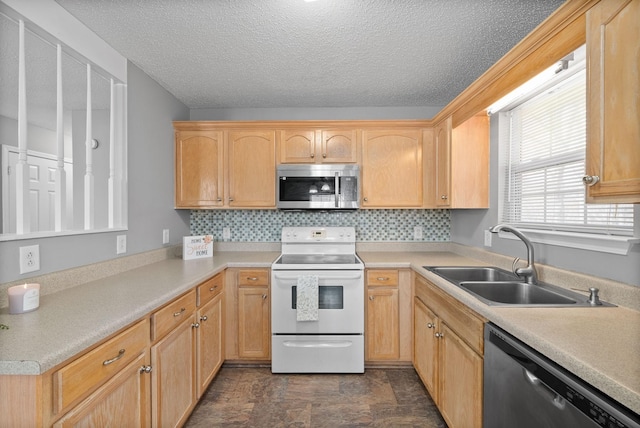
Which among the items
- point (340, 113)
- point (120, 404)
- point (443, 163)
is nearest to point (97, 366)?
point (120, 404)

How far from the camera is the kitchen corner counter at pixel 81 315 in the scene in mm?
862

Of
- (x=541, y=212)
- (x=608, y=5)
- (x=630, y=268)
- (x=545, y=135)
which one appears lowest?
(x=630, y=268)

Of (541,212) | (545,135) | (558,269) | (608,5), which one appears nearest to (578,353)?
(558,269)

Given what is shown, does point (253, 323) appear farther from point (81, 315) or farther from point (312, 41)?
point (312, 41)

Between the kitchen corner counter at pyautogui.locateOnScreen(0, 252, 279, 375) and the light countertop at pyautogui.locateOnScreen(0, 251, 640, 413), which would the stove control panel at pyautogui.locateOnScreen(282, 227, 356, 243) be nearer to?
the kitchen corner counter at pyautogui.locateOnScreen(0, 252, 279, 375)

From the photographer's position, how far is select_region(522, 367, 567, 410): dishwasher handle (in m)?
0.88

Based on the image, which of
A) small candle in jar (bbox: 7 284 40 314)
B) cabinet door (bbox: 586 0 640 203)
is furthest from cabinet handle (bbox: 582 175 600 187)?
small candle in jar (bbox: 7 284 40 314)

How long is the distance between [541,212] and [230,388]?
7.80 ft

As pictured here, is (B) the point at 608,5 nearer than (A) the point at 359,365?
Yes

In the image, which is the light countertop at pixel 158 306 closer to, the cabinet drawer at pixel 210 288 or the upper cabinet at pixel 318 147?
the cabinet drawer at pixel 210 288

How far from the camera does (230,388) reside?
7.23 feet

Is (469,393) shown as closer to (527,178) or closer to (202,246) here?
(527,178)

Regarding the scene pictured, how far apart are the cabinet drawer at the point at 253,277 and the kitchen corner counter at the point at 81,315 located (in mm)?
390

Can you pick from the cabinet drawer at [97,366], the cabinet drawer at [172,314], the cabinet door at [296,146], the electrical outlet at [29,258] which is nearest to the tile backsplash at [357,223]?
the cabinet door at [296,146]
